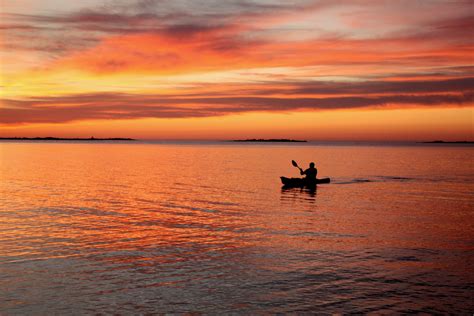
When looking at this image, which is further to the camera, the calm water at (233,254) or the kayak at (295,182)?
the kayak at (295,182)

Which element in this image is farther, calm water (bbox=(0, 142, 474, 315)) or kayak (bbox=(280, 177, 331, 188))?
kayak (bbox=(280, 177, 331, 188))

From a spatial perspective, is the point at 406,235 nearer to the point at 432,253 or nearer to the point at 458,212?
the point at 432,253

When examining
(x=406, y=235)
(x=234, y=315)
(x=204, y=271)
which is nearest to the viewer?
(x=234, y=315)

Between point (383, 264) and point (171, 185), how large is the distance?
32767 mm

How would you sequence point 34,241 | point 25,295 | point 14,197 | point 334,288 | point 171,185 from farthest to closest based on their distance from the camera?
point 171,185, point 14,197, point 34,241, point 334,288, point 25,295

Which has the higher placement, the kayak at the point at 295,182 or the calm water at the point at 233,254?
the kayak at the point at 295,182

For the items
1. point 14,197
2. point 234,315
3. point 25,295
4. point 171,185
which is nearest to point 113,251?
point 25,295

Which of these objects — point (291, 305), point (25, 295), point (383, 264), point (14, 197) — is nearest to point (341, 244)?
point (383, 264)

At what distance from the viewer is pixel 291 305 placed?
46.5 feet

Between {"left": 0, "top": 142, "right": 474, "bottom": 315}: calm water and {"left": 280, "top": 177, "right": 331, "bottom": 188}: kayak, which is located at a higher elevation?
{"left": 280, "top": 177, "right": 331, "bottom": 188}: kayak

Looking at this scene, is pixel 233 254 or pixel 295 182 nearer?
pixel 233 254

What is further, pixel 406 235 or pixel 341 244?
pixel 406 235

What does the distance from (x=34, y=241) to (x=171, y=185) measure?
27.1 m

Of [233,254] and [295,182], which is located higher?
[295,182]
